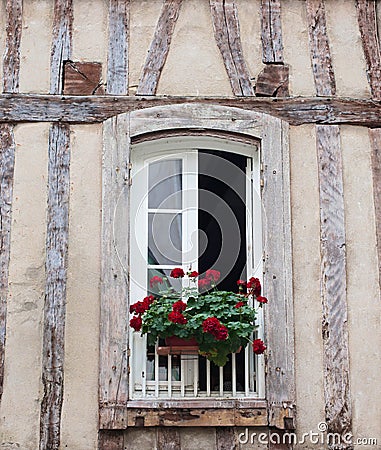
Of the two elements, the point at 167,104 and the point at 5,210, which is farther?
the point at 167,104

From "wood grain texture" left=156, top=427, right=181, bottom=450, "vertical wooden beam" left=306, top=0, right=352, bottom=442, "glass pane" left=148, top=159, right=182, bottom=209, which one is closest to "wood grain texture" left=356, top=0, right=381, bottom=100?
"vertical wooden beam" left=306, top=0, right=352, bottom=442

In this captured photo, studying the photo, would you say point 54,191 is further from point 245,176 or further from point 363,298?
point 363,298

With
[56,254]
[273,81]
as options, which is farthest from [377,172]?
[56,254]

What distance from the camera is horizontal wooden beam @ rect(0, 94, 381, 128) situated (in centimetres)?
545

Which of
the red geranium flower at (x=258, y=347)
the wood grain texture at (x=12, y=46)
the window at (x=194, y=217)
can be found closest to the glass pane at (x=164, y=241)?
the window at (x=194, y=217)

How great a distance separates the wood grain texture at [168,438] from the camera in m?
5.02

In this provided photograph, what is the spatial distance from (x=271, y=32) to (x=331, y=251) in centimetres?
150

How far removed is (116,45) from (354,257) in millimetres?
2028

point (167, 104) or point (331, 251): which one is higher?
point (167, 104)

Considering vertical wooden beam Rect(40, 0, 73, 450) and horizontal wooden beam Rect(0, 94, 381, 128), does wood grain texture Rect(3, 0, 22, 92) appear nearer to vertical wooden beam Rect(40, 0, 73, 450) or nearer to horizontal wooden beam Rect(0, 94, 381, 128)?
horizontal wooden beam Rect(0, 94, 381, 128)

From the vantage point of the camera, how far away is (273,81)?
18.4 ft

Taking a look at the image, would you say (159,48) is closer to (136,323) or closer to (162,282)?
(162,282)

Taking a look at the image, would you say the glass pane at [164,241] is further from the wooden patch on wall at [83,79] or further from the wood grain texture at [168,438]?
the wood grain texture at [168,438]

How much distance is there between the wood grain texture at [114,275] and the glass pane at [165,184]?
9.6 inches
